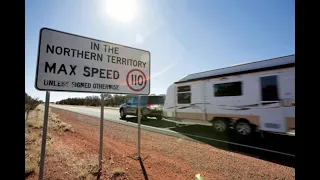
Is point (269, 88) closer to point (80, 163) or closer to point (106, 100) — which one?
point (80, 163)

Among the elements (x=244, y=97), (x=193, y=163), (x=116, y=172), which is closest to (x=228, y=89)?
(x=244, y=97)

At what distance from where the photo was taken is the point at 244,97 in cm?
845

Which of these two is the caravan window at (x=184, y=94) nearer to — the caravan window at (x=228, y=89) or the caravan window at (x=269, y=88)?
the caravan window at (x=228, y=89)

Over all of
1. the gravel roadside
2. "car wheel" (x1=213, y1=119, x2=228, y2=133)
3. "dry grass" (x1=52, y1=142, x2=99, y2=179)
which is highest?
"car wheel" (x1=213, y1=119, x2=228, y2=133)

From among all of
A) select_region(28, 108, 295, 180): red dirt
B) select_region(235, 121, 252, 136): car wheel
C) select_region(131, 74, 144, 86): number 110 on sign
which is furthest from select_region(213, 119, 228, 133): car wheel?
select_region(131, 74, 144, 86): number 110 on sign

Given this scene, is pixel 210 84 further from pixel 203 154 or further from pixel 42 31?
pixel 42 31

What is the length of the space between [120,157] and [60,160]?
145cm

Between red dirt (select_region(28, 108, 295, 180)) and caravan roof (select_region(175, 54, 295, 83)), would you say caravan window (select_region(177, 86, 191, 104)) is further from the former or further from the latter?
red dirt (select_region(28, 108, 295, 180))

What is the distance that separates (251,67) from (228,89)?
134 cm

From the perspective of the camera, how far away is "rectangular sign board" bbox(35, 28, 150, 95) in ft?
12.4

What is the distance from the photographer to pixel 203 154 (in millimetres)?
5754
